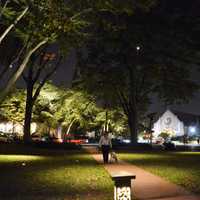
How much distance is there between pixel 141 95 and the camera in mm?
55094

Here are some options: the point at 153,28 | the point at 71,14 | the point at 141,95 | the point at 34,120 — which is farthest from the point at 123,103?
the point at 71,14

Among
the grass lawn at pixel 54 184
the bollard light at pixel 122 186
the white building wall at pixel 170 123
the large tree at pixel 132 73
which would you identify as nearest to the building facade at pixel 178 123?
the white building wall at pixel 170 123

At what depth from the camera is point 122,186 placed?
916 cm

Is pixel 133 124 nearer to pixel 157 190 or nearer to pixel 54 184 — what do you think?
pixel 54 184

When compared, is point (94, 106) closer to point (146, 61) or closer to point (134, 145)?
point (134, 145)

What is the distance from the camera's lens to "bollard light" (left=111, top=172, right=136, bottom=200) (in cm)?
909

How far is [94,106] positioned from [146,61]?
62.9 ft

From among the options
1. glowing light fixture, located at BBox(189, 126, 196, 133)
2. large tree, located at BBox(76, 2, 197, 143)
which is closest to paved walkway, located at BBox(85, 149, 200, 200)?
large tree, located at BBox(76, 2, 197, 143)

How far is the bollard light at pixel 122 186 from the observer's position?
9.09m

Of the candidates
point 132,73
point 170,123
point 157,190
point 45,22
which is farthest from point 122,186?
point 170,123

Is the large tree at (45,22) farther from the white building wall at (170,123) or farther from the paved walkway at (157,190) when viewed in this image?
the white building wall at (170,123)

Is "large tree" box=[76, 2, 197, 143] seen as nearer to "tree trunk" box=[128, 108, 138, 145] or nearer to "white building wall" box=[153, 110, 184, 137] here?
"tree trunk" box=[128, 108, 138, 145]

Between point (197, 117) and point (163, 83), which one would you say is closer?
point (163, 83)

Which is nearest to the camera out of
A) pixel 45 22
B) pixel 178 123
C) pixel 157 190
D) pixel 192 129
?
pixel 157 190
